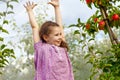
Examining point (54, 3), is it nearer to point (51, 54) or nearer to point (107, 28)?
point (51, 54)

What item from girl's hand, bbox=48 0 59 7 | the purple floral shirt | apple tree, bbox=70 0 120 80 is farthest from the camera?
apple tree, bbox=70 0 120 80

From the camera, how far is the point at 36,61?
11.4 ft

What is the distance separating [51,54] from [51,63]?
90mm

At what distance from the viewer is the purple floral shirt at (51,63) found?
133 inches

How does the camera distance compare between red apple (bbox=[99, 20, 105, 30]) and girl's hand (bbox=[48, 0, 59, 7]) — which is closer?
girl's hand (bbox=[48, 0, 59, 7])

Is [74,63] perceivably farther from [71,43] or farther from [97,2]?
[97,2]

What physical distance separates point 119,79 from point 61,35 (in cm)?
158

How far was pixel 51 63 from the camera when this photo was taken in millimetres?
3381

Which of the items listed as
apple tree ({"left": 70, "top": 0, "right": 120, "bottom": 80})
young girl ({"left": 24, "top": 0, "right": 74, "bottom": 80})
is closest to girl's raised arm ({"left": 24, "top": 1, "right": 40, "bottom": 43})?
young girl ({"left": 24, "top": 0, "right": 74, "bottom": 80})

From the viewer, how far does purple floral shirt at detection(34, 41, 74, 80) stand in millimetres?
A: 3373

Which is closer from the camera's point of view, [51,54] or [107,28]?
[51,54]

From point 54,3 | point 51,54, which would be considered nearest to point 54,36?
point 51,54

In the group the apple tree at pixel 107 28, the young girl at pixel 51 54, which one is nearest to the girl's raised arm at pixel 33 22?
the young girl at pixel 51 54

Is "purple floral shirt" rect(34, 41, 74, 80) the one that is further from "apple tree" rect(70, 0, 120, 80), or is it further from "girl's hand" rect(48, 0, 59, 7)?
"apple tree" rect(70, 0, 120, 80)
